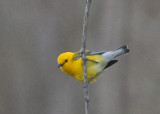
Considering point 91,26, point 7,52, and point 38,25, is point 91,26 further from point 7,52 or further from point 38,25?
point 7,52

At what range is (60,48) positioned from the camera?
25.0 feet

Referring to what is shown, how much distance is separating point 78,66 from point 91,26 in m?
3.48

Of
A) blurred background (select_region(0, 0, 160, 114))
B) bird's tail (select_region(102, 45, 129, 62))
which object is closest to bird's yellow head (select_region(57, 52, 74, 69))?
bird's tail (select_region(102, 45, 129, 62))

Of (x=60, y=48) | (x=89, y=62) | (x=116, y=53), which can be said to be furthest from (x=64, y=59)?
(x=60, y=48)

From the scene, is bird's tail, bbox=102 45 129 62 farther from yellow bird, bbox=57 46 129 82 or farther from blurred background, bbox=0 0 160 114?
blurred background, bbox=0 0 160 114

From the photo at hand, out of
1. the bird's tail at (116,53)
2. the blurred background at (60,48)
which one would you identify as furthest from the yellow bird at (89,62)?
the blurred background at (60,48)

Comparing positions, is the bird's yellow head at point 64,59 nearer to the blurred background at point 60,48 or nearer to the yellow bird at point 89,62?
the yellow bird at point 89,62

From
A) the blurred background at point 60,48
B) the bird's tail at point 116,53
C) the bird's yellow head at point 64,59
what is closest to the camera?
the bird's yellow head at point 64,59

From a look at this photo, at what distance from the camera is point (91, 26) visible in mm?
7910

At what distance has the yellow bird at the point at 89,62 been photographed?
449 cm

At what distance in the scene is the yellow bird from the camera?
4.49 metres

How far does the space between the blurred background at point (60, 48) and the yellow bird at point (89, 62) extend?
2880mm

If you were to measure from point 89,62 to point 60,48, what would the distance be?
301 centimetres

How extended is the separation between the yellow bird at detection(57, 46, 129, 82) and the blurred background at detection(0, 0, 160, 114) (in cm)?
288
